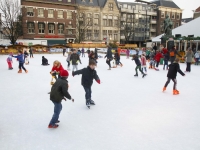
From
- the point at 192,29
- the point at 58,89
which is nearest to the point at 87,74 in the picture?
the point at 58,89

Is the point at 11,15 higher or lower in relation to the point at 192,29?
higher

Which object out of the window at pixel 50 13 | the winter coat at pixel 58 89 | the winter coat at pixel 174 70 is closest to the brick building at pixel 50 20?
the window at pixel 50 13

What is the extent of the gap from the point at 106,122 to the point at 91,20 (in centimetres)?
4142

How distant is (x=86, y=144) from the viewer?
123 inches

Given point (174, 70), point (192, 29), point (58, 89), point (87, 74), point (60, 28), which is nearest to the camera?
point (58, 89)

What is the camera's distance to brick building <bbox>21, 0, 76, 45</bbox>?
117 ft

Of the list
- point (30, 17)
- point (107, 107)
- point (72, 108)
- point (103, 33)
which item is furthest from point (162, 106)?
point (103, 33)

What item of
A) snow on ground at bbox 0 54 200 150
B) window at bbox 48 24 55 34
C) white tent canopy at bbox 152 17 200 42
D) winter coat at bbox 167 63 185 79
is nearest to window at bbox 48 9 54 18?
window at bbox 48 24 55 34

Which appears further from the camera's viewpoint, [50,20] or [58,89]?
[50,20]

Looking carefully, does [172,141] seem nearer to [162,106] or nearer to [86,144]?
[86,144]

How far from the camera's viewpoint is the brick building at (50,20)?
117 ft

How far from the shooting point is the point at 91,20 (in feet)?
141

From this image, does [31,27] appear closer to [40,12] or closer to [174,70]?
[40,12]

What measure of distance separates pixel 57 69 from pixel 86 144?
3.56 metres
